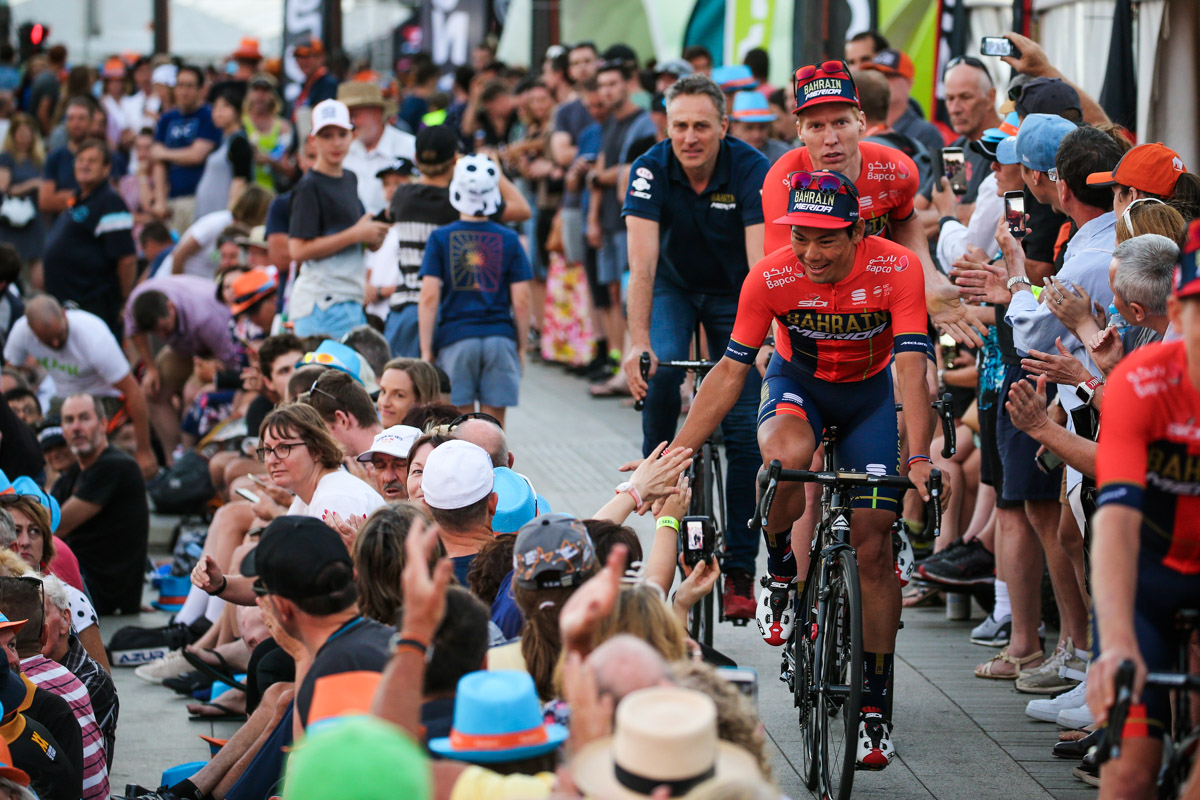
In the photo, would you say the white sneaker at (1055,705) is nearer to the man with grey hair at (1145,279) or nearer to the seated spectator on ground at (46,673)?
the man with grey hair at (1145,279)

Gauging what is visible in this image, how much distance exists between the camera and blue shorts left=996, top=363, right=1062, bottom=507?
625 centimetres

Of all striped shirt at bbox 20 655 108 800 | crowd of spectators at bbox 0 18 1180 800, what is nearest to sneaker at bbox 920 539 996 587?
crowd of spectators at bbox 0 18 1180 800

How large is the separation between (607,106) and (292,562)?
29.9 ft

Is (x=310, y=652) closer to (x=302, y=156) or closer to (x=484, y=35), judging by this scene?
(x=302, y=156)

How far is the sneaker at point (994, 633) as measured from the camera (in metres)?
7.10

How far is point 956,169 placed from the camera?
7605mm

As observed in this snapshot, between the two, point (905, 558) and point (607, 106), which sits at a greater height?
point (607, 106)

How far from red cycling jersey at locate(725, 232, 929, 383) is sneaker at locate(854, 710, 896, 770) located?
48.5 inches

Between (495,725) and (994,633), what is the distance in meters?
4.52

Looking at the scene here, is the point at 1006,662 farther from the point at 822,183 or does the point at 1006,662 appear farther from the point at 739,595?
the point at 822,183

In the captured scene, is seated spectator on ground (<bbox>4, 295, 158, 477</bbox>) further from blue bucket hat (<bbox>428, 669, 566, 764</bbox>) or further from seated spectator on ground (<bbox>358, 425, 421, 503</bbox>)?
blue bucket hat (<bbox>428, 669, 566, 764</bbox>)

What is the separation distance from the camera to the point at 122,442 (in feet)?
37.1

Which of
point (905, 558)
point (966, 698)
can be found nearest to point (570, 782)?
point (905, 558)

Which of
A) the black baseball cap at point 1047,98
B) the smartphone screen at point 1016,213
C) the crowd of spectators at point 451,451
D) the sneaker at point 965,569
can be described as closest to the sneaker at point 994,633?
the crowd of spectators at point 451,451
